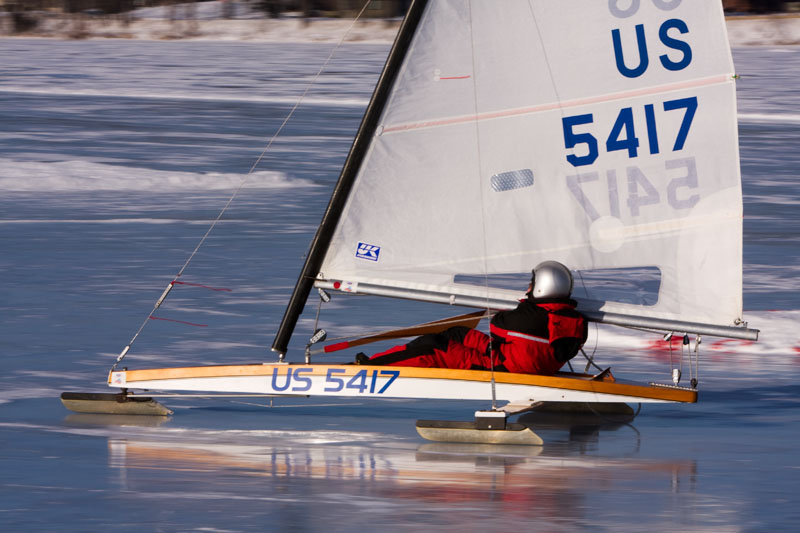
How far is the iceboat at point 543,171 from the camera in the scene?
744 centimetres

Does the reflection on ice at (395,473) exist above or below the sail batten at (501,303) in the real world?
below

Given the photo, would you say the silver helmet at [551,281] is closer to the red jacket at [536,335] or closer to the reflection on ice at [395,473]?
the red jacket at [536,335]

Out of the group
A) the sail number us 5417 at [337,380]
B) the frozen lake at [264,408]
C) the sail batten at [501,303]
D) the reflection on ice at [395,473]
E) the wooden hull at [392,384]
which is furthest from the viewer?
the sail batten at [501,303]

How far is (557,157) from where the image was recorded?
7.60 metres

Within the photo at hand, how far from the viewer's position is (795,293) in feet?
37.6

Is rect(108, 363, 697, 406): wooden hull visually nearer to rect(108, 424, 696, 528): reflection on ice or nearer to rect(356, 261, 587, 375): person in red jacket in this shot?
rect(356, 261, 587, 375): person in red jacket

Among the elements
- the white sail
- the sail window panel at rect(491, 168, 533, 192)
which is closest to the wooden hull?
the white sail

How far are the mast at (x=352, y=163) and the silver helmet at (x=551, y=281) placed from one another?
1012 millimetres

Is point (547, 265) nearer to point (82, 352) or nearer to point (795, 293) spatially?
point (82, 352)

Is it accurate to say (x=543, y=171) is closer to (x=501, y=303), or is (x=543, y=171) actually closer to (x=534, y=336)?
(x=501, y=303)

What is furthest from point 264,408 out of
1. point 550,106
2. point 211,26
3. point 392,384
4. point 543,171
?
point 211,26

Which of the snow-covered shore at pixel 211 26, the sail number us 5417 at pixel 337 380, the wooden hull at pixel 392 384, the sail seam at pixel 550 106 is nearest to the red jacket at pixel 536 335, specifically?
the wooden hull at pixel 392 384

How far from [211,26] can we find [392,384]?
3453 cm

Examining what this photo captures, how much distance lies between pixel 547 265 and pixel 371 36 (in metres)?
32.0
